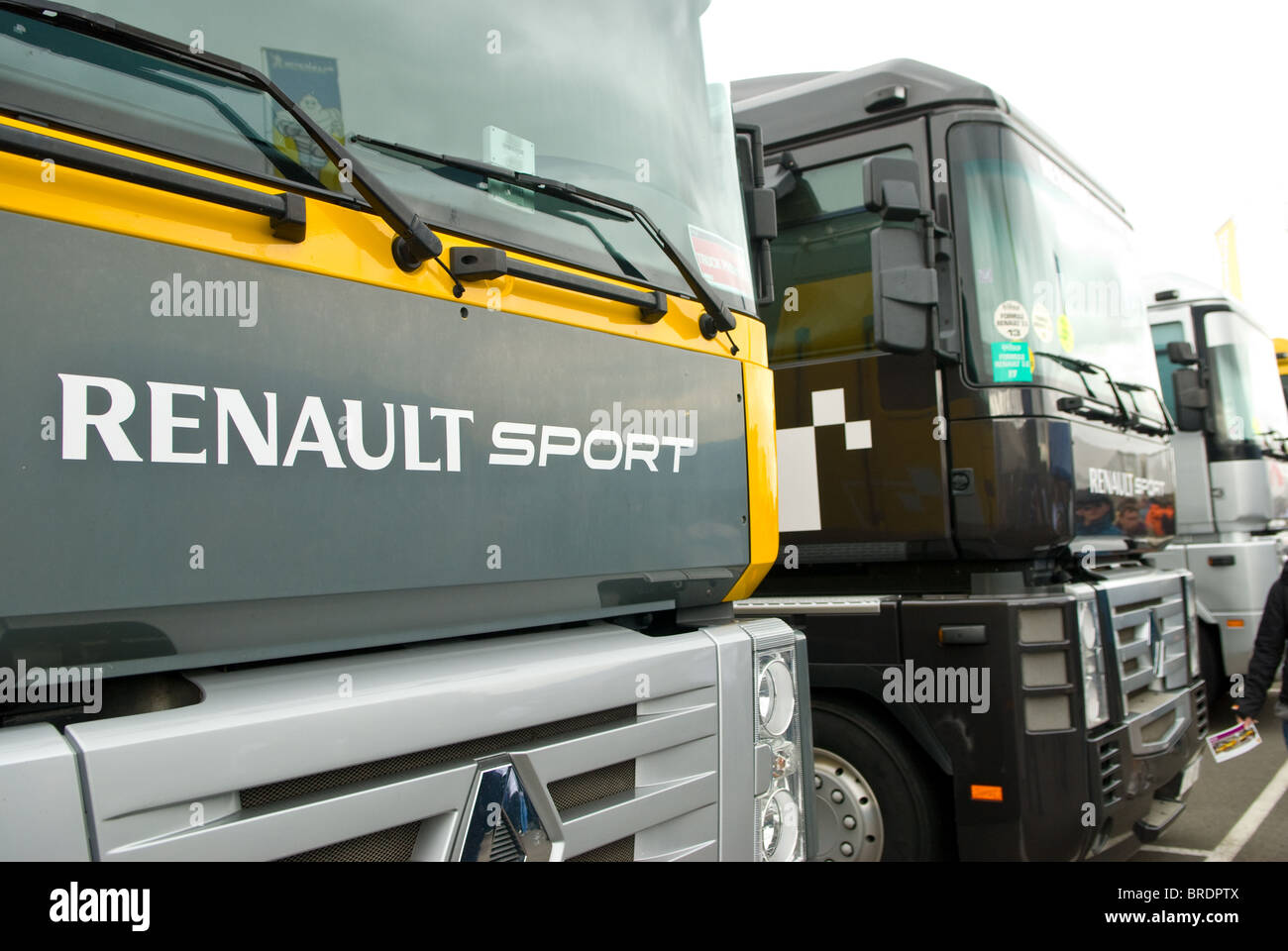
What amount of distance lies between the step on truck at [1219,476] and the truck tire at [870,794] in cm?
506

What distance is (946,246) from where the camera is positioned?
3734 millimetres

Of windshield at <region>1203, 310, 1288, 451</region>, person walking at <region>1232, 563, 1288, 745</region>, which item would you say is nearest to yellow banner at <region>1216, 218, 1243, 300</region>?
windshield at <region>1203, 310, 1288, 451</region>

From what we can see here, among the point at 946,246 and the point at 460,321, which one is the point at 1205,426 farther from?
the point at 460,321

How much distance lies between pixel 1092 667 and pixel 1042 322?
1.27m

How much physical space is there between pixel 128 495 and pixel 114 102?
1.78 feet

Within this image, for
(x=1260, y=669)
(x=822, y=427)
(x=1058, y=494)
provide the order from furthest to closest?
(x=1260, y=669)
(x=822, y=427)
(x=1058, y=494)

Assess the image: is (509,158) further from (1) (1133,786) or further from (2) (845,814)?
(1) (1133,786)

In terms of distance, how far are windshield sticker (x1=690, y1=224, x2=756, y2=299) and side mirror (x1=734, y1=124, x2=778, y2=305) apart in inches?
9.0

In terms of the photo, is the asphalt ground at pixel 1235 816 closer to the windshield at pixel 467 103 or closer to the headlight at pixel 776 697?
the headlight at pixel 776 697

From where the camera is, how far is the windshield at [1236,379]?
7.98 metres

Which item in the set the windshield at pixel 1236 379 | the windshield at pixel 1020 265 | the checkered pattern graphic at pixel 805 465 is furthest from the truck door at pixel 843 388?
the windshield at pixel 1236 379

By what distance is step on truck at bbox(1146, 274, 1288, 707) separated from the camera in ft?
25.5

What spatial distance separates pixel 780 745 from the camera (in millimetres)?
2293
